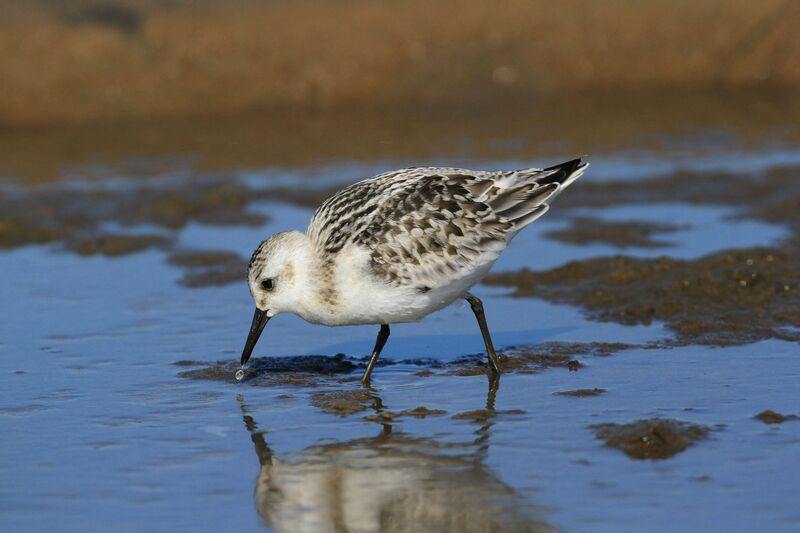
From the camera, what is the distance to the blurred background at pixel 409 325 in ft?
22.2

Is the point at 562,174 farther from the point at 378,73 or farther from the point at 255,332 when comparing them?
the point at 378,73

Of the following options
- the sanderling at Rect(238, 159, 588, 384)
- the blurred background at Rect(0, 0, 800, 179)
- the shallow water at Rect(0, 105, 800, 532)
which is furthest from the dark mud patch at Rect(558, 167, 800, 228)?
the sanderling at Rect(238, 159, 588, 384)

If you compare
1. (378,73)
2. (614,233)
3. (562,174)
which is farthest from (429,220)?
(378,73)

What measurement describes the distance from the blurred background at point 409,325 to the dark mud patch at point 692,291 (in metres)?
0.04

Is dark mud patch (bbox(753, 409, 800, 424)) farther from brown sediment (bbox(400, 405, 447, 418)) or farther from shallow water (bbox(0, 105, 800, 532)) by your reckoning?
brown sediment (bbox(400, 405, 447, 418))

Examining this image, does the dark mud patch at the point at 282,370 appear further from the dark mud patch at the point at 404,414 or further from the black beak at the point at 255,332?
the dark mud patch at the point at 404,414

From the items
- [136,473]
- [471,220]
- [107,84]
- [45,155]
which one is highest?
[107,84]

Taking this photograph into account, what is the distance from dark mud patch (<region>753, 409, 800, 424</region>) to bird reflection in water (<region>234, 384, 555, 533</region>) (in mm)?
1592

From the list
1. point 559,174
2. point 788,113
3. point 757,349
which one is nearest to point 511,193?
point 559,174

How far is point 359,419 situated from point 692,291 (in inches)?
147

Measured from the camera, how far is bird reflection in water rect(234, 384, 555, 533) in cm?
629

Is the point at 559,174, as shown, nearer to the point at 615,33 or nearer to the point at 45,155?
the point at 45,155

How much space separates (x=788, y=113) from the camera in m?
17.7

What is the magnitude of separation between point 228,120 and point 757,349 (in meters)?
10.3
